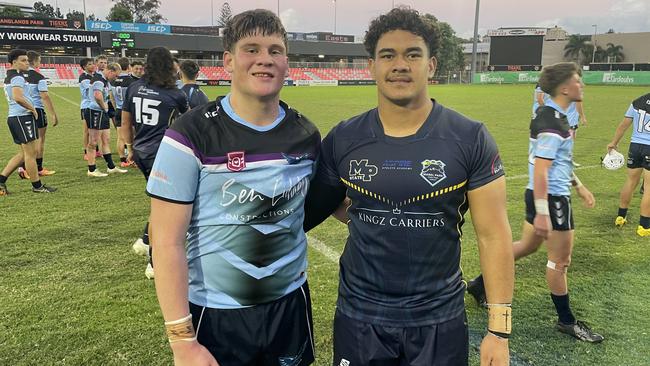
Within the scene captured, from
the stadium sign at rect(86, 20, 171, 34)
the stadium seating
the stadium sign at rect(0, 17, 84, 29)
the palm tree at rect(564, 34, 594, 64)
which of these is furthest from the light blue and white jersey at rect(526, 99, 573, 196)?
the palm tree at rect(564, 34, 594, 64)

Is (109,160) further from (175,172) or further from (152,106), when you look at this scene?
(175,172)

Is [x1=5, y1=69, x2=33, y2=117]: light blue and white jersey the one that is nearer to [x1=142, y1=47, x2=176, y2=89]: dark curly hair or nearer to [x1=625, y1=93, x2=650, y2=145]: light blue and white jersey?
[x1=142, y1=47, x2=176, y2=89]: dark curly hair

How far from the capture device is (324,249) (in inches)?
223

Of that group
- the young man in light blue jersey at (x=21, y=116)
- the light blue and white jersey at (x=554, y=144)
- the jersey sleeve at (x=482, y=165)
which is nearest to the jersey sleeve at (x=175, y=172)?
the jersey sleeve at (x=482, y=165)

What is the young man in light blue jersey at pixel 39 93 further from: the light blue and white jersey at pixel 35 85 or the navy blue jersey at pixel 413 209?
the navy blue jersey at pixel 413 209

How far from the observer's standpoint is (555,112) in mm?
3744

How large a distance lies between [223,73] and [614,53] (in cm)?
6107

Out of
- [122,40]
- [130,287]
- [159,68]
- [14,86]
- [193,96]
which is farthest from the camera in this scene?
[122,40]

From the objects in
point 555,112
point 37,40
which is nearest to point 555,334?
point 555,112

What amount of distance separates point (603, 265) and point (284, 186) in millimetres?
4503

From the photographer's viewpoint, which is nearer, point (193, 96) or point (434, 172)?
point (434, 172)

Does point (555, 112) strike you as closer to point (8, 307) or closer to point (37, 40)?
point (8, 307)

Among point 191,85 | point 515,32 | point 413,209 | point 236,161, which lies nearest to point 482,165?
point 413,209

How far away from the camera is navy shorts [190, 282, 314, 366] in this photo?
199cm
